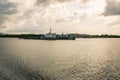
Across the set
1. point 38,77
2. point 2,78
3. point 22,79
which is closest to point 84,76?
point 38,77

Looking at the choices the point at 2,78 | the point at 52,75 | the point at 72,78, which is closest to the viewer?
the point at 2,78

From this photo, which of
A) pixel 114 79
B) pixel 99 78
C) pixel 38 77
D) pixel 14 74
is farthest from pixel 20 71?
pixel 114 79

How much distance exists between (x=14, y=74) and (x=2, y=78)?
464 cm

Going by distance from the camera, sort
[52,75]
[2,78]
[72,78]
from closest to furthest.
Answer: [2,78]
[72,78]
[52,75]

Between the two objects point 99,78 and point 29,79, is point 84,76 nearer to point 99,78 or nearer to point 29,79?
point 99,78

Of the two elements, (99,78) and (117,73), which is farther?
(117,73)

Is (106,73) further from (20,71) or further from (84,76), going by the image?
(20,71)

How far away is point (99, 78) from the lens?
125 feet

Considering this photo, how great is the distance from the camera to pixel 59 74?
41.4 m

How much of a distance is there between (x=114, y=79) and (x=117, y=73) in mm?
5101

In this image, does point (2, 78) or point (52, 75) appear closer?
point (2, 78)

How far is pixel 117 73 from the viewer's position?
1646 inches

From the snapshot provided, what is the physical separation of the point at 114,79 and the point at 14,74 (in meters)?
19.5

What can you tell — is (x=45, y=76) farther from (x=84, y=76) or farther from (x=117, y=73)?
(x=117, y=73)
